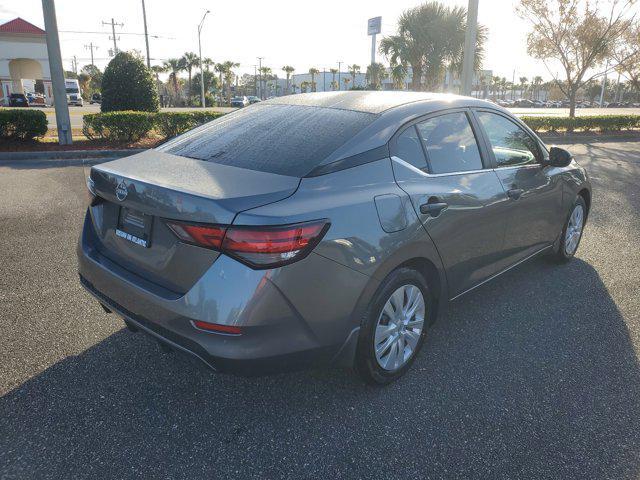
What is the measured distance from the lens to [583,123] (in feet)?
69.1

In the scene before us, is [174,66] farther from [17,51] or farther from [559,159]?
[559,159]

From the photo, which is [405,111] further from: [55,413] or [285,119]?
[55,413]

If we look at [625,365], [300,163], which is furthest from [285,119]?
[625,365]

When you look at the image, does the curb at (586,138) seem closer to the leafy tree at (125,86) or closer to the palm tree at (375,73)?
the leafy tree at (125,86)

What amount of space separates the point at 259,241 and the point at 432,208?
45.5 inches

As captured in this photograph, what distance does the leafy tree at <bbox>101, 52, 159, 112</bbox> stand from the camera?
1448 cm

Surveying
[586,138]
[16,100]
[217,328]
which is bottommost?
[586,138]

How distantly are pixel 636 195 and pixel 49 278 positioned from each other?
8.72m

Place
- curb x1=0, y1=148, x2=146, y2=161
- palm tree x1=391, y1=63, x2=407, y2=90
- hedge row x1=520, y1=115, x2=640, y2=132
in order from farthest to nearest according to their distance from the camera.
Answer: palm tree x1=391, y1=63, x2=407, y2=90
hedge row x1=520, y1=115, x2=640, y2=132
curb x1=0, y1=148, x2=146, y2=161

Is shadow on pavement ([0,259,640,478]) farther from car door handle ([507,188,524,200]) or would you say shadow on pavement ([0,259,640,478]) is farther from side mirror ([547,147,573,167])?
side mirror ([547,147,573,167])

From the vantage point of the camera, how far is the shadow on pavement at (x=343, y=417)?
2291 millimetres

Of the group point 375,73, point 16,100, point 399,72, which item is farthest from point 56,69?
point 16,100

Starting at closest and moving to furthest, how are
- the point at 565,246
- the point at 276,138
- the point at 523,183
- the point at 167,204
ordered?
the point at 167,204 → the point at 276,138 → the point at 523,183 → the point at 565,246

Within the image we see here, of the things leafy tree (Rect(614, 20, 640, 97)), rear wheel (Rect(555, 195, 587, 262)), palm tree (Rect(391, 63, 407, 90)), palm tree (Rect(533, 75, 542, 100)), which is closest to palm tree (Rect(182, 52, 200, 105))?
palm tree (Rect(391, 63, 407, 90))
